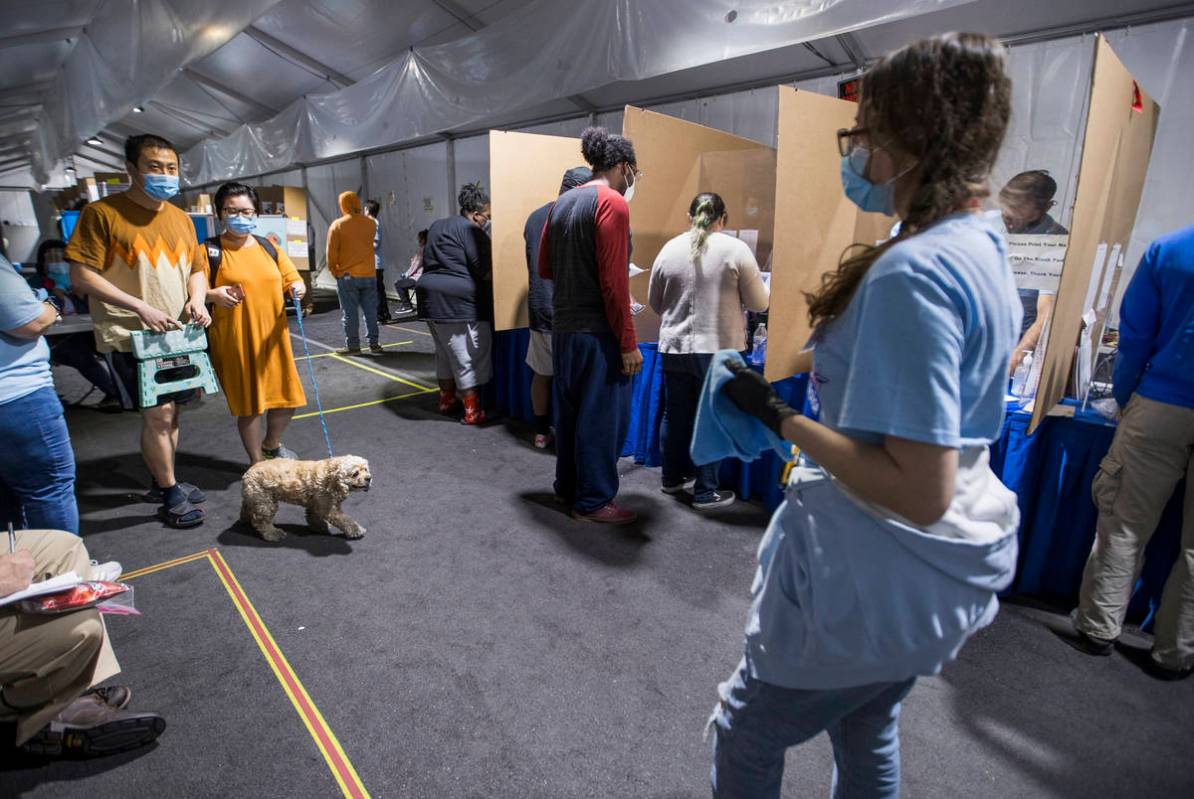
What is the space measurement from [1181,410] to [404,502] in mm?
2941

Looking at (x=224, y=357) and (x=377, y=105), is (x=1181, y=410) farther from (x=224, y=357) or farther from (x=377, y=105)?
(x=377, y=105)

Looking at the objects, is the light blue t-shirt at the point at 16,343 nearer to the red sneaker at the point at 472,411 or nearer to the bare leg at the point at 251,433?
the bare leg at the point at 251,433

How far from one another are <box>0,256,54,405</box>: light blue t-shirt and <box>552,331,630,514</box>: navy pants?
167 centimetres

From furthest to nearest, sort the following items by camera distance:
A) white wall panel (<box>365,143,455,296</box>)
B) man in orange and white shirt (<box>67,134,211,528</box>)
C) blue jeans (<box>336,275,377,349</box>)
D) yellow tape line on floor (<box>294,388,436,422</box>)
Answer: white wall panel (<box>365,143,455,296</box>)
blue jeans (<box>336,275,377,349</box>)
yellow tape line on floor (<box>294,388,436,422</box>)
man in orange and white shirt (<box>67,134,211,528</box>)

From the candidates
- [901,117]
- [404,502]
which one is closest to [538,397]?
[404,502]

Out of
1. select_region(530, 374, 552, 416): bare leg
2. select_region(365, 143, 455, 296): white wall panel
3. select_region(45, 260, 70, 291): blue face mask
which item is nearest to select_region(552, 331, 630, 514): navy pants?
select_region(530, 374, 552, 416): bare leg

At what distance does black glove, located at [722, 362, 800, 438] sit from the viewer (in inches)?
32.3

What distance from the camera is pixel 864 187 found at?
2.64 feet

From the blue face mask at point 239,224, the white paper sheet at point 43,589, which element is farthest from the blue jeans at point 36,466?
the blue face mask at point 239,224

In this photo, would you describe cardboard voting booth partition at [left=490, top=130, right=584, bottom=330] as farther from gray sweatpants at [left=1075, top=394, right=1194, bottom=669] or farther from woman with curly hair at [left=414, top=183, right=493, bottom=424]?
gray sweatpants at [left=1075, top=394, right=1194, bottom=669]

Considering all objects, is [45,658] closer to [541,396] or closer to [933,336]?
[933,336]

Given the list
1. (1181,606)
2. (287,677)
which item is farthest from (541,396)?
(1181,606)

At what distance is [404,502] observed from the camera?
9.42 ft

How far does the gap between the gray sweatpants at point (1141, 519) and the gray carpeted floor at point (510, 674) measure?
0.51 ft
